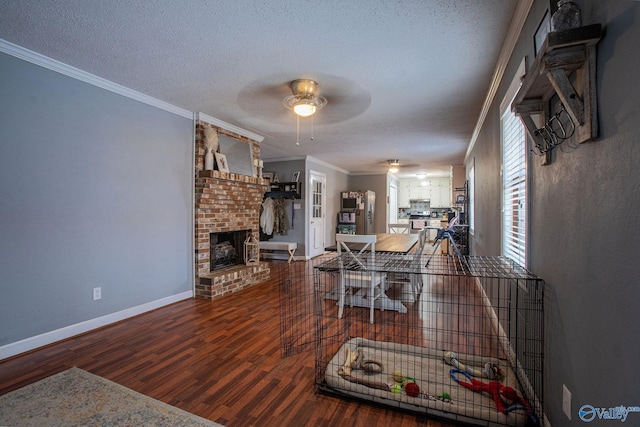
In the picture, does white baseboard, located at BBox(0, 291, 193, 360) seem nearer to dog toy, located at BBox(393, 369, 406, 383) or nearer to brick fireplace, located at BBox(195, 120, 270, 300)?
brick fireplace, located at BBox(195, 120, 270, 300)

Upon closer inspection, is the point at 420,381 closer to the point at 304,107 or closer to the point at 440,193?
the point at 304,107

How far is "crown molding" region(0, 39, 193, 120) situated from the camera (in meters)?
2.31

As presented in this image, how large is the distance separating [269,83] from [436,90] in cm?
169

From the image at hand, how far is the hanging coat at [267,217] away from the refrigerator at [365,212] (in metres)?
2.83

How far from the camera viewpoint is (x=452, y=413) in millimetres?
1567

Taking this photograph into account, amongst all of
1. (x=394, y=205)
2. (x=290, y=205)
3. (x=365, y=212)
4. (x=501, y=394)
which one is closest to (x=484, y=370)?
(x=501, y=394)

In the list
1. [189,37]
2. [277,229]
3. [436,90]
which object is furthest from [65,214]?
[277,229]

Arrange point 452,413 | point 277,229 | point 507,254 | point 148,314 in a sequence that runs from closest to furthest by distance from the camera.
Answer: point 452,413 < point 507,254 < point 148,314 < point 277,229

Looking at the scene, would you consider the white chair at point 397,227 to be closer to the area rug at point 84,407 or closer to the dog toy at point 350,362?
the dog toy at point 350,362

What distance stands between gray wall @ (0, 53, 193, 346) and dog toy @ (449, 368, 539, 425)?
3185 mm

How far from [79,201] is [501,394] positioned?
140 inches

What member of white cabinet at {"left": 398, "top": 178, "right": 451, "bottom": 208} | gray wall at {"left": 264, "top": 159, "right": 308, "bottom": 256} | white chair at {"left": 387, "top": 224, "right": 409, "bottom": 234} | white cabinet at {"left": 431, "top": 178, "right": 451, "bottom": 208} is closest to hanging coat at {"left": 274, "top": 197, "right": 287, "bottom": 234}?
gray wall at {"left": 264, "top": 159, "right": 308, "bottom": 256}

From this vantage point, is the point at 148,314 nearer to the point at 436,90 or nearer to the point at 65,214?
the point at 65,214

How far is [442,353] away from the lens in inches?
84.4
